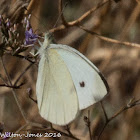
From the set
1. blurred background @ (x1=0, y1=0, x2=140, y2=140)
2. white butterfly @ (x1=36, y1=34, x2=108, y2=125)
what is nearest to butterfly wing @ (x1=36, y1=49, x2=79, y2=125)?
white butterfly @ (x1=36, y1=34, x2=108, y2=125)

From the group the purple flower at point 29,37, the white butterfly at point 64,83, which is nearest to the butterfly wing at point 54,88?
the white butterfly at point 64,83

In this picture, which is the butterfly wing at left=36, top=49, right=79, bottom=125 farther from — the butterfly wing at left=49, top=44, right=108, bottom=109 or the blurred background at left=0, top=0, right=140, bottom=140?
the blurred background at left=0, top=0, right=140, bottom=140

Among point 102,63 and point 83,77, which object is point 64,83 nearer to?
point 83,77

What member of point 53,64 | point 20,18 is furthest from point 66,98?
point 20,18

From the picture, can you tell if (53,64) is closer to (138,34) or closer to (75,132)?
(75,132)

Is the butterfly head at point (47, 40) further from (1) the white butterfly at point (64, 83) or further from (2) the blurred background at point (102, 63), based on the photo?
(2) the blurred background at point (102, 63)

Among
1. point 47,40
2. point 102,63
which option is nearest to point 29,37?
point 47,40
